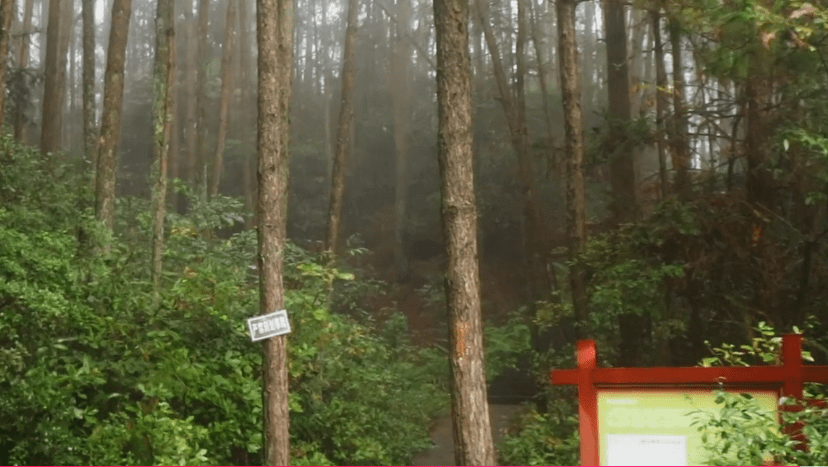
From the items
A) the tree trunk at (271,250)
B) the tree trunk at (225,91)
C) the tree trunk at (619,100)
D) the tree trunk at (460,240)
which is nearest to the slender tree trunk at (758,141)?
the tree trunk at (619,100)

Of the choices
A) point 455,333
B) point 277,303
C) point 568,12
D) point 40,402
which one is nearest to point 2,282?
point 40,402

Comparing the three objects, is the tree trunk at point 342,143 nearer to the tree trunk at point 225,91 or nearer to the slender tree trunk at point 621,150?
the tree trunk at point 225,91

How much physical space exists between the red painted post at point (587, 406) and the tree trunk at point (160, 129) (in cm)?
671

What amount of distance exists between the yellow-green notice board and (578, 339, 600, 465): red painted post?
4 cm

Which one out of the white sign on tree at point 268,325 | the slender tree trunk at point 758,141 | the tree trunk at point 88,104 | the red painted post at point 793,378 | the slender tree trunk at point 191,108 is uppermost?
the slender tree trunk at point 191,108

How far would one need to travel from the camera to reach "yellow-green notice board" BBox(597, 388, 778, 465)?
5484mm

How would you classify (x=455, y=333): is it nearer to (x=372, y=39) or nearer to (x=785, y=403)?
(x=785, y=403)

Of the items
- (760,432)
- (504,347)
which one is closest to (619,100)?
(504,347)

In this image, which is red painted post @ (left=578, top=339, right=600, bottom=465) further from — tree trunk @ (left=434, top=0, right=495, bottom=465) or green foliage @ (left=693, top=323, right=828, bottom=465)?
tree trunk @ (left=434, top=0, right=495, bottom=465)

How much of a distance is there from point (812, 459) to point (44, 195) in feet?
40.7

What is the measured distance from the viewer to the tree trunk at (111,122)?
11898mm

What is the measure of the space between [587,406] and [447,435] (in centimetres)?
973

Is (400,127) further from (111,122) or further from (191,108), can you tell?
(111,122)

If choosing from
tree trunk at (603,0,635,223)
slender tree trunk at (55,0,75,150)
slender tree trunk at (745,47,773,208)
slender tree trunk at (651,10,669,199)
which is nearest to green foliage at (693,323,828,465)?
slender tree trunk at (651,10,669,199)
